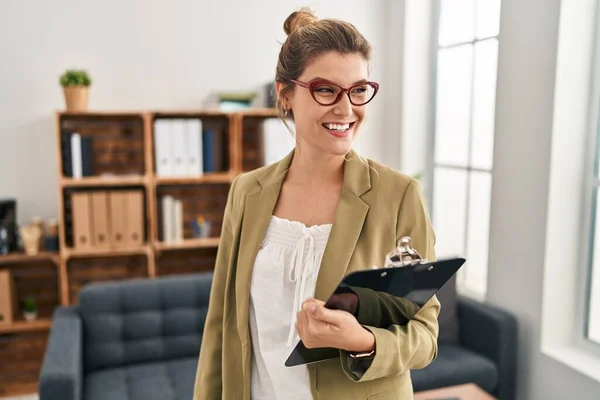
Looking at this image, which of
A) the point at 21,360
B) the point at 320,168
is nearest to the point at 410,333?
the point at 320,168

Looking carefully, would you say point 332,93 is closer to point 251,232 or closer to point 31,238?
point 251,232

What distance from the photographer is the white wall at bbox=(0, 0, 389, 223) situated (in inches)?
132

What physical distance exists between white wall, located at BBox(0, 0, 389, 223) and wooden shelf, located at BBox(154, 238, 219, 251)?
72 centimetres

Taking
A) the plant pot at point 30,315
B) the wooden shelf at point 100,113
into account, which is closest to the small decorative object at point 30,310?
the plant pot at point 30,315

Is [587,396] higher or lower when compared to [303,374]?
lower

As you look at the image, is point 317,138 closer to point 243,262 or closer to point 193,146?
point 243,262

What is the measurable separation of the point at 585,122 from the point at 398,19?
5.43ft

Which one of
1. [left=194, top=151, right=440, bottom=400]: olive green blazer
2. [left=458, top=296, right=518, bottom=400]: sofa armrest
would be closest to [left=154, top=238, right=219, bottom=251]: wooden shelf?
[left=458, top=296, right=518, bottom=400]: sofa armrest

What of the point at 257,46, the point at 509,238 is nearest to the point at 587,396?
the point at 509,238

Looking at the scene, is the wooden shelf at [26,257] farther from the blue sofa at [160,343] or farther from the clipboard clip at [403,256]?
the clipboard clip at [403,256]

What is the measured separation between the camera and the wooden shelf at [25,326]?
324 centimetres

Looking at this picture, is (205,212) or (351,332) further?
(205,212)

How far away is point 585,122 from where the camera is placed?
2539 mm

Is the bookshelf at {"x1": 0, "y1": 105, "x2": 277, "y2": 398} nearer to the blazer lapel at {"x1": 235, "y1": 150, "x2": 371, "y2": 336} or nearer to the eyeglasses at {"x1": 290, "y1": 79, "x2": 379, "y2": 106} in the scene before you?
the blazer lapel at {"x1": 235, "y1": 150, "x2": 371, "y2": 336}
